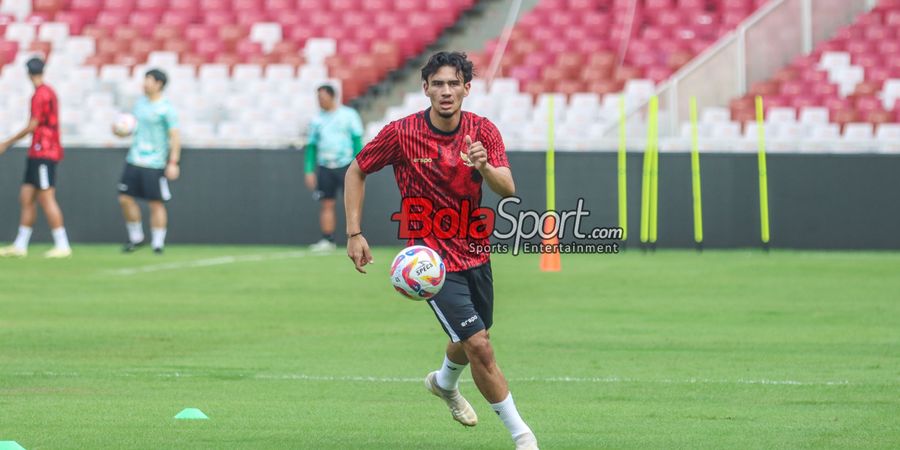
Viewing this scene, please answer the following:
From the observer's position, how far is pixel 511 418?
7.44m

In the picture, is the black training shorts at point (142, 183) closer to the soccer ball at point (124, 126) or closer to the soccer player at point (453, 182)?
the soccer ball at point (124, 126)

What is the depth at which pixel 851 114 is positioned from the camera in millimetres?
23344

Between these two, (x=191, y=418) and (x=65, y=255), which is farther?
(x=65, y=255)

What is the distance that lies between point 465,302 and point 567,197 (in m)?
14.5

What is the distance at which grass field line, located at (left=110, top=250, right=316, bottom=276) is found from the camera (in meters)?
18.0

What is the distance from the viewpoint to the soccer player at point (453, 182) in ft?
24.7

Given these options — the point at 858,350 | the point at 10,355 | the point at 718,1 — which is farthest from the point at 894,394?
the point at 718,1

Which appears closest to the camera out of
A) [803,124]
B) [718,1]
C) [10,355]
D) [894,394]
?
[894,394]

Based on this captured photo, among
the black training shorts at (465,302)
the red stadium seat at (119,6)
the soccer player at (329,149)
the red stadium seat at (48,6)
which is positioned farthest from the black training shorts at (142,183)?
the black training shorts at (465,302)

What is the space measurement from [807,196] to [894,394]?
1261cm

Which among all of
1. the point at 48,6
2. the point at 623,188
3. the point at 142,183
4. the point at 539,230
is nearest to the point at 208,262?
the point at 142,183

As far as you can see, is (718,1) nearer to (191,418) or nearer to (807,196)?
(807,196)

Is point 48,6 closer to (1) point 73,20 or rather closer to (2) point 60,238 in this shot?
(1) point 73,20

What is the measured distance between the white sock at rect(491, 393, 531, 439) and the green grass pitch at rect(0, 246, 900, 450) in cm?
36
